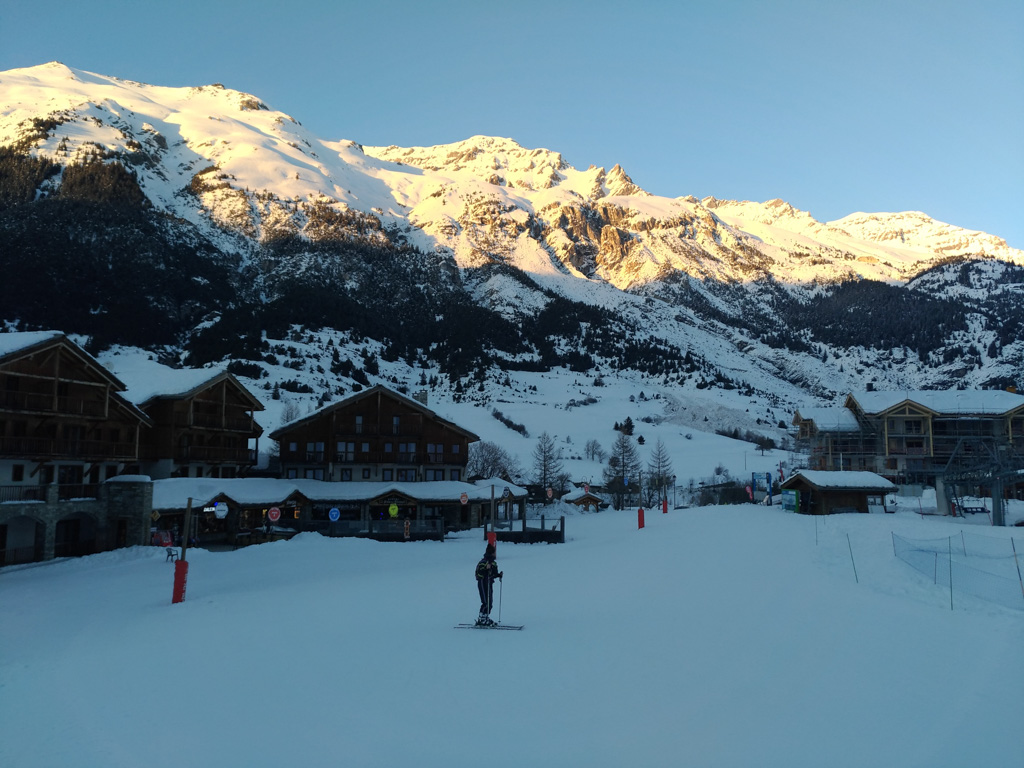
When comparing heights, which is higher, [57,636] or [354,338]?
[354,338]

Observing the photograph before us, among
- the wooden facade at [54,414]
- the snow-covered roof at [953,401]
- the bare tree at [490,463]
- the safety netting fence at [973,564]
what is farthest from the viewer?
the bare tree at [490,463]

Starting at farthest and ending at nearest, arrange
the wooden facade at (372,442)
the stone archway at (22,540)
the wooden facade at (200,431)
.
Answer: the wooden facade at (372,442)
the wooden facade at (200,431)
the stone archway at (22,540)

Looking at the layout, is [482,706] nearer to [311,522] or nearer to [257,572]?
[257,572]

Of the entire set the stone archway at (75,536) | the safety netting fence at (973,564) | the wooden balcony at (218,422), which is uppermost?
the wooden balcony at (218,422)

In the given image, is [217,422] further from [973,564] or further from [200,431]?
[973,564]

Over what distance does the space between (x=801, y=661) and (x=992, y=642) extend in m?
5.03

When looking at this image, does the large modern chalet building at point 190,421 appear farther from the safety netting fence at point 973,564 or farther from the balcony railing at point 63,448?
the safety netting fence at point 973,564

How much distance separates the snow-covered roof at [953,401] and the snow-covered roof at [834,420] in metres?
1.61

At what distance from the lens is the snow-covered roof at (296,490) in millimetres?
41156

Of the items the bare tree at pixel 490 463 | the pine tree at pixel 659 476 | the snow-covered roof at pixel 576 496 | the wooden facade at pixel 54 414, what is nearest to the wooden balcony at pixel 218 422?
the wooden facade at pixel 54 414

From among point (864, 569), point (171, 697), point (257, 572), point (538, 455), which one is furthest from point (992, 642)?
point (538, 455)

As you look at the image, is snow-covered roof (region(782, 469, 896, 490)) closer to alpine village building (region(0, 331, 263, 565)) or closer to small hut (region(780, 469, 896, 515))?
small hut (region(780, 469, 896, 515))

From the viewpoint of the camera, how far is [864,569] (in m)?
23.5

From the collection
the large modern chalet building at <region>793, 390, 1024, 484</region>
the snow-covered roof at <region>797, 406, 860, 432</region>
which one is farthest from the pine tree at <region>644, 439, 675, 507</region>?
the large modern chalet building at <region>793, 390, 1024, 484</region>
